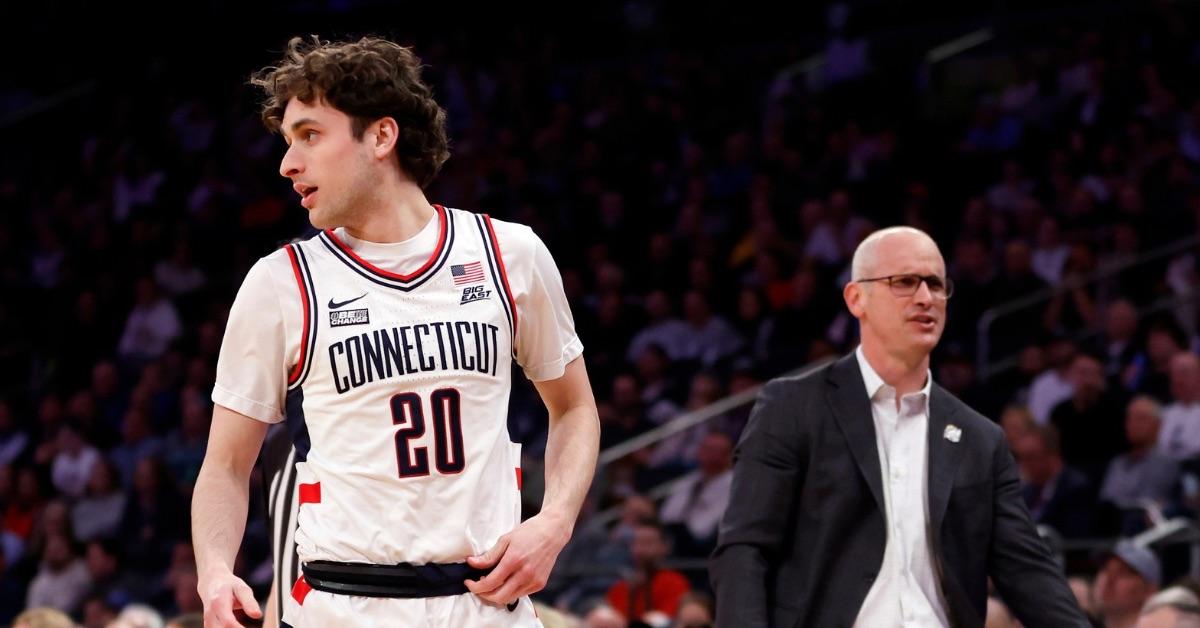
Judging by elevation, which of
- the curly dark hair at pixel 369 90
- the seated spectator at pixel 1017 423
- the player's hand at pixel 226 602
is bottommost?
the seated spectator at pixel 1017 423

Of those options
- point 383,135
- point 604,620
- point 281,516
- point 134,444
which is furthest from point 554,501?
point 134,444

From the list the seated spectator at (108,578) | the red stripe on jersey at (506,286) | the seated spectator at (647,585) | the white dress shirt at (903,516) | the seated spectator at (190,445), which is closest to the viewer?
the red stripe on jersey at (506,286)

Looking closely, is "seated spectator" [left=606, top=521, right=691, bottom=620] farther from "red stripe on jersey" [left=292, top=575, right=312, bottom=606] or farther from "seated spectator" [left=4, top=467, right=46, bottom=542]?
"seated spectator" [left=4, top=467, right=46, bottom=542]

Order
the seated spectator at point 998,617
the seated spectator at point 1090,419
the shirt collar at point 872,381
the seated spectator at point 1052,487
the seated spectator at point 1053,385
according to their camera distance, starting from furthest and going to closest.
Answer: the seated spectator at point 1053,385 → the seated spectator at point 1090,419 → the seated spectator at point 1052,487 → the seated spectator at point 998,617 → the shirt collar at point 872,381

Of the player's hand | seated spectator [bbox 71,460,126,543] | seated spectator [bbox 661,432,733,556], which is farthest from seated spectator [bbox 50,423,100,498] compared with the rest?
the player's hand

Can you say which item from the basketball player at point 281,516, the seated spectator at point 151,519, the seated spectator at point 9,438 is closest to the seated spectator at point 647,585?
the seated spectator at point 151,519

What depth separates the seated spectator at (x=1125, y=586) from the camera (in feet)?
22.6

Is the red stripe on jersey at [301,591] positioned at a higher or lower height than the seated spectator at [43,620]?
higher

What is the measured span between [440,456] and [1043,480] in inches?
245

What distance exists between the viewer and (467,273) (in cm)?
328

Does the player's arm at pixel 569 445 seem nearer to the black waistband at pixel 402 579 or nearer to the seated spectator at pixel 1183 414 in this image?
the black waistband at pixel 402 579

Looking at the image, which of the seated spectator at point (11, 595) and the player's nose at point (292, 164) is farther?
the seated spectator at point (11, 595)

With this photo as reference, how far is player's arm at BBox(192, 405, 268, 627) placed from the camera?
307 cm

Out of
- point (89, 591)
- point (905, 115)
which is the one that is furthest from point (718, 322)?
point (89, 591)
